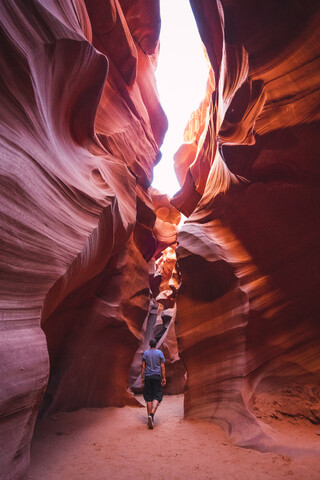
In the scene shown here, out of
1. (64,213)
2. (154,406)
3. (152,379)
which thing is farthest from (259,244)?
(64,213)

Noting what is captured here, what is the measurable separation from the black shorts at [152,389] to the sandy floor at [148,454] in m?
0.49

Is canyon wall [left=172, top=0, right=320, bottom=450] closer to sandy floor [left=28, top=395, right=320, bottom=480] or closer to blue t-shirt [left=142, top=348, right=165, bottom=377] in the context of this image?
sandy floor [left=28, top=395, right=320, bottom=480]

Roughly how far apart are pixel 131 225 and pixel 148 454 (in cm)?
431

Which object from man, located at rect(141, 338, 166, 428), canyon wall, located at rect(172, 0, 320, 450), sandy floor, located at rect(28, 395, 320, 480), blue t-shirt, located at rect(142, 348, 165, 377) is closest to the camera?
sandy floor, located at rect(28, 395, 320, 480)

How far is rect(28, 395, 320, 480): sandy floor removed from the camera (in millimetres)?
3465

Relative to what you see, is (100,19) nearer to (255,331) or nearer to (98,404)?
(255,331)

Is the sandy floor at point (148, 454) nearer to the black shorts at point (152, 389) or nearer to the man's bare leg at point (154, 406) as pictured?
the man's bare leg at point (154, 406)

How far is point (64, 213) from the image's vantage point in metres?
3.79

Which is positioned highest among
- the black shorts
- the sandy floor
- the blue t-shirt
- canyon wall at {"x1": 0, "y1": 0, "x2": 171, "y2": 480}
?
canyon wall at {"x1": 0, "y1": 0, "x2": 171, "y2": 480}

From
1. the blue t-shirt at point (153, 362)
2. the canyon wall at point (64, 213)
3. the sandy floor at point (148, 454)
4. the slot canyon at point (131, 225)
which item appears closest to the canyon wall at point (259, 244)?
the slot canyon at point (131, 225)

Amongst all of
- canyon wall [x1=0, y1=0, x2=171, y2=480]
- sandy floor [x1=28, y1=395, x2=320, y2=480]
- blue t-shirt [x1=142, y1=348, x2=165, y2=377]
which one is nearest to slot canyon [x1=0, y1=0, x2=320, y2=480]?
canyon wall [x1=0, y1=0, x2=171, y2=480]

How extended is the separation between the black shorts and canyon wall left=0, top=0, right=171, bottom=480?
145cm

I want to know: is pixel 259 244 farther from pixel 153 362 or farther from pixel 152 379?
pixel 152 379

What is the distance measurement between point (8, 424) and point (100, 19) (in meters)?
8.88
